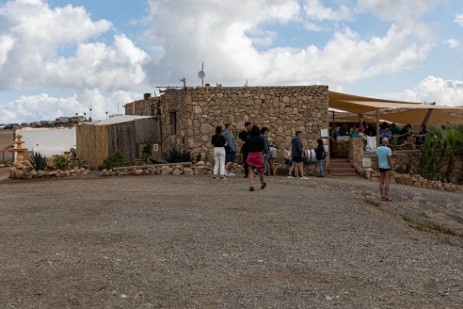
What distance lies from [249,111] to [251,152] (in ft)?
22.8

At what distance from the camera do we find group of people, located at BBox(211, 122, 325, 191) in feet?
41.0

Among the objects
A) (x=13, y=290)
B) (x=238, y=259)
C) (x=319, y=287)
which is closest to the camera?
(x=13, y=290)

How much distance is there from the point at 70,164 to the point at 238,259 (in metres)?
13.4

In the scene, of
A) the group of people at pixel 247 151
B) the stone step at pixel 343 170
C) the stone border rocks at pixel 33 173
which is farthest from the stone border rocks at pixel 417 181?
the stone border rocks at pixel 33 173

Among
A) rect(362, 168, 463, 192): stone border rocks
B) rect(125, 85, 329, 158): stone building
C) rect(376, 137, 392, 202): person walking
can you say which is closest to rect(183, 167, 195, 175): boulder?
rect(125, 85, 329, 158): stone building

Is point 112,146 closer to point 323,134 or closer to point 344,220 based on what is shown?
point 323,134

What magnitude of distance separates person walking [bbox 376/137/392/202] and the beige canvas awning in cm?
733

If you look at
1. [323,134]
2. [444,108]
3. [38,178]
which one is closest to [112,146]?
[38,178]

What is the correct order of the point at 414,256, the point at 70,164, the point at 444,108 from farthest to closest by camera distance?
the point at 444,108
the point at 70,164
the point at 414,256

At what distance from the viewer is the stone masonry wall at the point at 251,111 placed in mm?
19031

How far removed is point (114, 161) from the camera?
18156 mm

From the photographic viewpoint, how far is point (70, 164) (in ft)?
61.7

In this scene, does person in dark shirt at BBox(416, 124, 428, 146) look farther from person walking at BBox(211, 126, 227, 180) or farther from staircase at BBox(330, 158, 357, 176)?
person walking at BBox(211, 126, 227, 180)

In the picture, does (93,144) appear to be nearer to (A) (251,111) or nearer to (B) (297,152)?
(A) (251,111)
